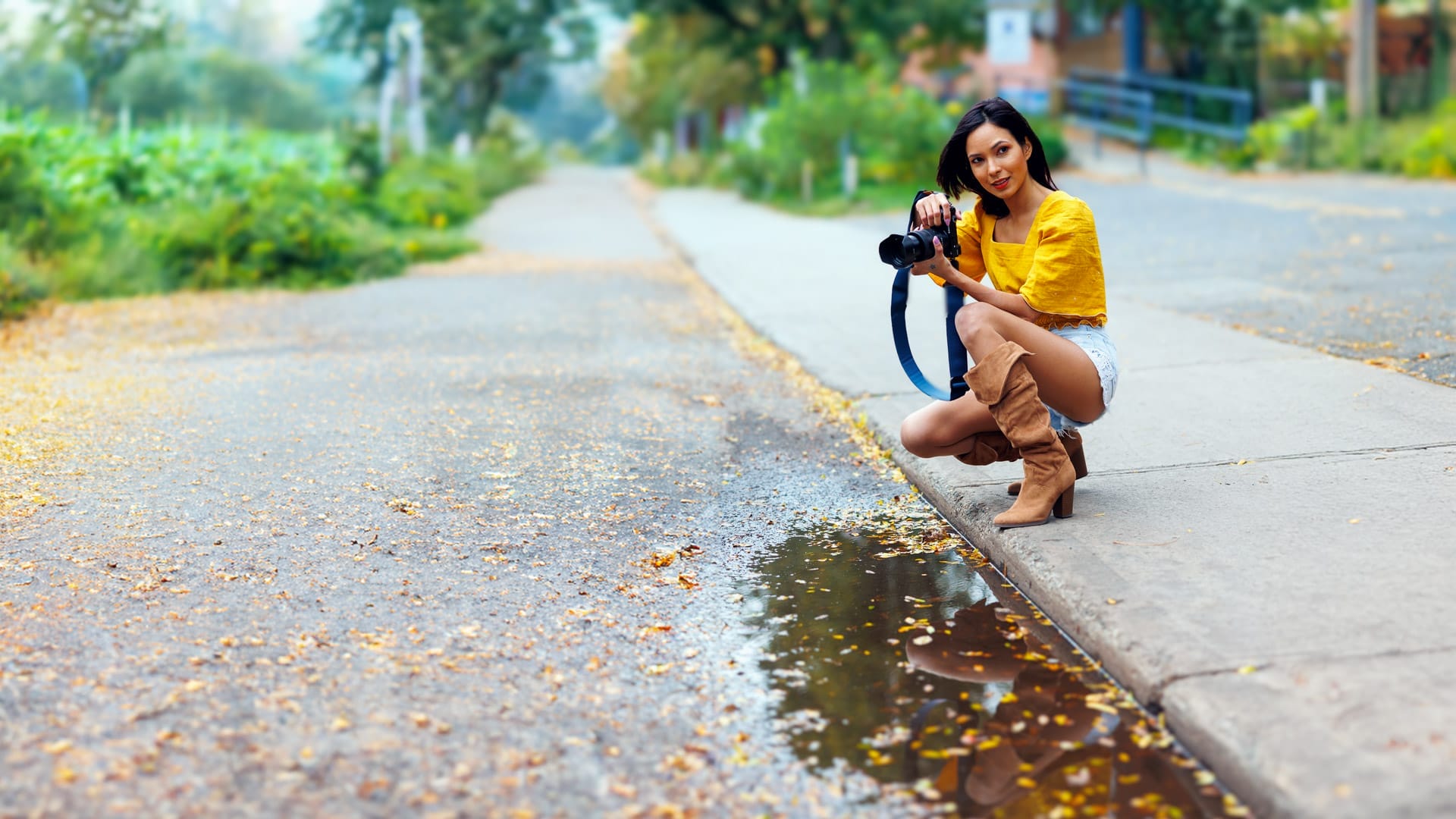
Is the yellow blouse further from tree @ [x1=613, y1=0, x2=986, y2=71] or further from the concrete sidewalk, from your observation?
tree @ [x1=613, y1=0, x2=986, y2=71]

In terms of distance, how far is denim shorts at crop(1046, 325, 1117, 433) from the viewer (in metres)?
4.31

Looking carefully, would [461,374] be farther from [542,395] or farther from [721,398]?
[721,398]

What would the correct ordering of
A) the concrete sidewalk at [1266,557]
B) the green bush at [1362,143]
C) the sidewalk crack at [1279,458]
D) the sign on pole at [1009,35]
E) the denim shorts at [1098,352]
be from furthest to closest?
the sign on pole at [1009,35] → the green bush at [1362,143] → the sidewalk crack at [1279,458] → the denim shorts at [1098,352] → the concrete sidewalk at [1266,557]

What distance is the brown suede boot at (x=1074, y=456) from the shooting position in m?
4.49

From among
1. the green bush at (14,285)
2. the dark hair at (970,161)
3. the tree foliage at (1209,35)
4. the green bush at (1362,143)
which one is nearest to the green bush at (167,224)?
the green bush at (14,285)

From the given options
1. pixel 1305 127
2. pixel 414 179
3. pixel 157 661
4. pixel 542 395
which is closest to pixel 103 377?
pixel 542 395

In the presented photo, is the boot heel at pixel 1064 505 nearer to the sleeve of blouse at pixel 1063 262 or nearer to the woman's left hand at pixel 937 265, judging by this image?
the sleeve of blouse at pixel 1063 262

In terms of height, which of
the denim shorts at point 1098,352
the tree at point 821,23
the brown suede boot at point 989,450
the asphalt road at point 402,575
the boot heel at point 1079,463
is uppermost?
the tree at point 821,23

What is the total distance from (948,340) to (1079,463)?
655 millimetres

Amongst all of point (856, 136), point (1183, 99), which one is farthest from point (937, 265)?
point (1183, 99)

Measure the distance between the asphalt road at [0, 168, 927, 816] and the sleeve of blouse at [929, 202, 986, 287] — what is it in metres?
0.99

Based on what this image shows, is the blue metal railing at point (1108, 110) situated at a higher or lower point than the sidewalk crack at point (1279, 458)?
higher

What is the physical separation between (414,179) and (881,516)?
19.5 m

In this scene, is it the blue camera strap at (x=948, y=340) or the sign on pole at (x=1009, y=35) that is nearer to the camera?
the blue camera strap at (x=948, y=340)
